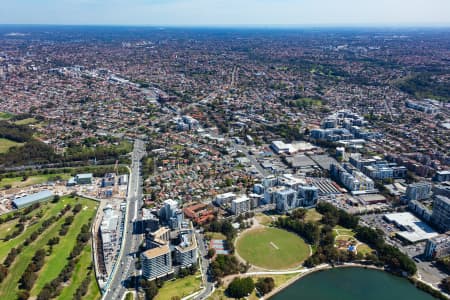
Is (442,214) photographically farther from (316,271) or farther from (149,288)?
(149,288)

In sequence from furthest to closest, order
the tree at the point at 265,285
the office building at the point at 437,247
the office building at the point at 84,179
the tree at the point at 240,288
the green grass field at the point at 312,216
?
the office building at the point at 84,179 < the green grass field at the point at 312,216 < the office building at the point at 437,247 < the tree at the point at 265,285 < the tree at the point at 240,288

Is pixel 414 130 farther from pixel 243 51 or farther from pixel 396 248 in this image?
pixel 243 51

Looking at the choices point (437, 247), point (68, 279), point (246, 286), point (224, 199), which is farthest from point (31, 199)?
point (437, 247)

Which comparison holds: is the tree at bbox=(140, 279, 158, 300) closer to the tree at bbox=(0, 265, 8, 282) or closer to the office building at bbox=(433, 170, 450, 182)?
the tree at bbox=(0, 265, 8, 282)

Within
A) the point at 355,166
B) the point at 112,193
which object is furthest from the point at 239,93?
the point at 112,193

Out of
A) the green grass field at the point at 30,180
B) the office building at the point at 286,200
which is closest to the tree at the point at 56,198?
the green grass field at the point at 30,180

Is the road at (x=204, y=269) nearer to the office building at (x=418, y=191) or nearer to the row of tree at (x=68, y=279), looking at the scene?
the row of tree at (x=68, y=279)
